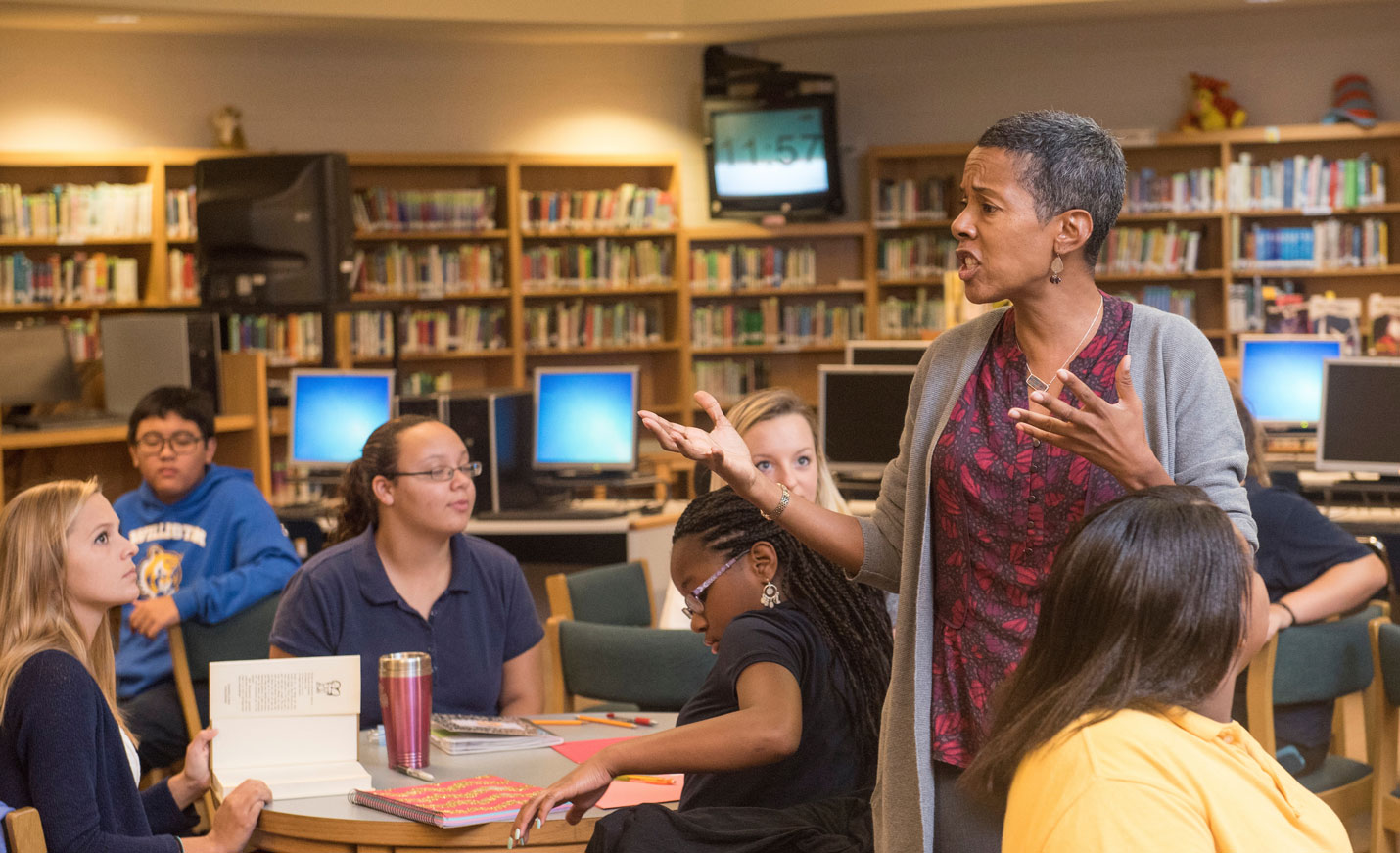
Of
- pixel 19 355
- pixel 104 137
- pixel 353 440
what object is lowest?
pixel 353 440

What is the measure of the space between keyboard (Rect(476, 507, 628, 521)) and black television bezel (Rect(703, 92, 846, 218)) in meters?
3.43

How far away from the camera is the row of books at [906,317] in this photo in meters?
8.63

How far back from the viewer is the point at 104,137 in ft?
25.1

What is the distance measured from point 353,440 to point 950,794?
4.55 m

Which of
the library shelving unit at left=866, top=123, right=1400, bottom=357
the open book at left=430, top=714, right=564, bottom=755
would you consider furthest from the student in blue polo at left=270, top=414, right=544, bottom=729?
the library shelving unit at left=866, top=123, right=1400, bottom=357

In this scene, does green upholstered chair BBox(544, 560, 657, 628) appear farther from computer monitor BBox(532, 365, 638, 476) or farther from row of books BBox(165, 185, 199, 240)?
row of books BBox(165, 185, 199, 240)

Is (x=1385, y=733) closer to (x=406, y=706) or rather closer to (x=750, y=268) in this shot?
(x=406, y=706)

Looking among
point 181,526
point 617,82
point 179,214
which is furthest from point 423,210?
point 181,526

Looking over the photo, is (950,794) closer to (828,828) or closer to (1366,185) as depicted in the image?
(828,828)

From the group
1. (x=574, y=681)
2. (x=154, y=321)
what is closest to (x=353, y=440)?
(x=154, y=321)

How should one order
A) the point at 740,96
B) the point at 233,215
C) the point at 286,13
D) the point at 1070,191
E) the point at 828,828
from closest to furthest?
the point at 1070,191, the point at 828,828, the point at 233,215, the point at 286,13, the point at 740,96

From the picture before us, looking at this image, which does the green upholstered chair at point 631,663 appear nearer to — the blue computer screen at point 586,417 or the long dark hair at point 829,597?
the long dark hair at point 829,597

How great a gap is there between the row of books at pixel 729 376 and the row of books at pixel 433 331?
1.26 metres

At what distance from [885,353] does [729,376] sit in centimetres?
329
